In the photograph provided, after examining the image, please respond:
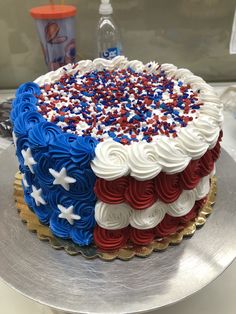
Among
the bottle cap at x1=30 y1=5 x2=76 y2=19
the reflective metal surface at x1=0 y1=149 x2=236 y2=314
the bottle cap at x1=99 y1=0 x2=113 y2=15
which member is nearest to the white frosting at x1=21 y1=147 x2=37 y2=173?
the reflective metal surface at x1=0 y1=149 x2=236 y2=314

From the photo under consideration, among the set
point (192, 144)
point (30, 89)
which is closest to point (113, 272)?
point (192, 144)

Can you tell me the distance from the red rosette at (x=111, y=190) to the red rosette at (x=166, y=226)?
174mm

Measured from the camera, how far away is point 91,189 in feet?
2.87

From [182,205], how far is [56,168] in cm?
34

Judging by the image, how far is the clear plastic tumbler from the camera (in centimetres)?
151

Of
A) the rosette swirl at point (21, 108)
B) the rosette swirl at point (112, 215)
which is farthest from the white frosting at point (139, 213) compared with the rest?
the rosette swirl at point (21, 108)

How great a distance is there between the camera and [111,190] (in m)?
0.85

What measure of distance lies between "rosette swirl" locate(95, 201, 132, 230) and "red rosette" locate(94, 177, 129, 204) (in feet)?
0.12

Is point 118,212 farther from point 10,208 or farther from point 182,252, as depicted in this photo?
point 10,208

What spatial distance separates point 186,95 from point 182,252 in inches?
18.5

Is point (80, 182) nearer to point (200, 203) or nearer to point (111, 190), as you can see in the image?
point (111, 190)

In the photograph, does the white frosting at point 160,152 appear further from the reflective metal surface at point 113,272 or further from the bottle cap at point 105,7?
the bottle cap at point 105,7

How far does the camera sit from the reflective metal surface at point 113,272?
2.74 ft

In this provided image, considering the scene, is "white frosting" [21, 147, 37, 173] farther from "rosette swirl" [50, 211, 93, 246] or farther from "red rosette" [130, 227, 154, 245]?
"red rosette" [130, 227, 154, 245]
